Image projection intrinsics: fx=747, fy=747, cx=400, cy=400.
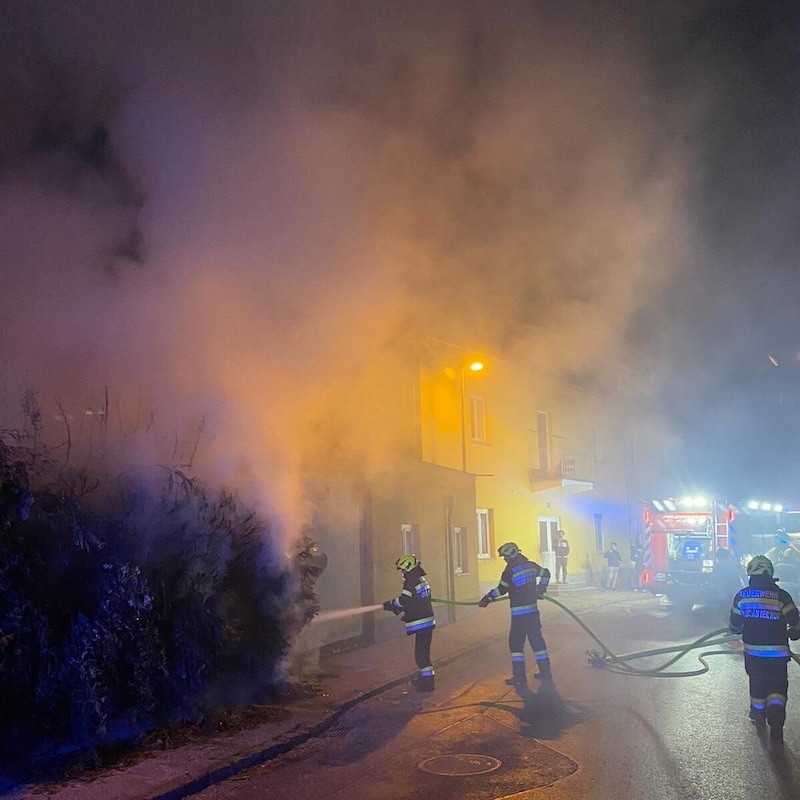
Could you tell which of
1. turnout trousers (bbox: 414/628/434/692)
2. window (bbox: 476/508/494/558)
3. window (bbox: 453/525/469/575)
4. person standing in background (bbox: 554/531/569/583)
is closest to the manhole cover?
turnout trousers (bbox: 414/628/434/692)

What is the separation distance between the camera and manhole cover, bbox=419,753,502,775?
517 cm

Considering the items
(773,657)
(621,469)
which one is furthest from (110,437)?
(621,469)

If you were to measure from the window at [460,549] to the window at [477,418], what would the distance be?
10.8ft

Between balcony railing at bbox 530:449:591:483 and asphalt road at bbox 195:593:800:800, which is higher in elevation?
balcony railing at bbox 530:449:591:483

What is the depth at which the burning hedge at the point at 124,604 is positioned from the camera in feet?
16.9

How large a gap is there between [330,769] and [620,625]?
30.1ft

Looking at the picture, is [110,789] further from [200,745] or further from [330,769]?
[330,769]

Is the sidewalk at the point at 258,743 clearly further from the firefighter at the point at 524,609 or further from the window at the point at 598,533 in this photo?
the window at the point at 598,533

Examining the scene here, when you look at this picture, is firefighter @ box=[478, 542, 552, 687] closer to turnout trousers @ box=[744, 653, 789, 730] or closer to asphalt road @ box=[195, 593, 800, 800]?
asphalt road @ box=[195, 593, 800, 800]

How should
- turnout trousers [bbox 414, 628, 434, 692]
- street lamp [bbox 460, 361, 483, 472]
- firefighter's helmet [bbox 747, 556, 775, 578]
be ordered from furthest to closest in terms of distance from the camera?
street lamp [bbox 460, 361, 483, 472], turnout trousers [bbox 414, 628, 434, 692], firefighter's helmet [bbox 747, 556, 775, 578]

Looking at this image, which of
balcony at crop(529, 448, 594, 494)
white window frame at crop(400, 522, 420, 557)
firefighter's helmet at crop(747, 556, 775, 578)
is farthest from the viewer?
balcony at crop(529, 448, 594, 494)

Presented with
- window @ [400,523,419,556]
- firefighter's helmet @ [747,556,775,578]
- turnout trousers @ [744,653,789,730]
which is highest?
window @ [400,523,419,556]

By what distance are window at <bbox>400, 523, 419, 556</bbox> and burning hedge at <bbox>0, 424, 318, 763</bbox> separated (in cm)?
589

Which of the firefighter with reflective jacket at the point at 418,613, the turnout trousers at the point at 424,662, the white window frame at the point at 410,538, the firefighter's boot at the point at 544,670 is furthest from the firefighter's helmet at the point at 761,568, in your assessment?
the white window frame at the point at 410,538
